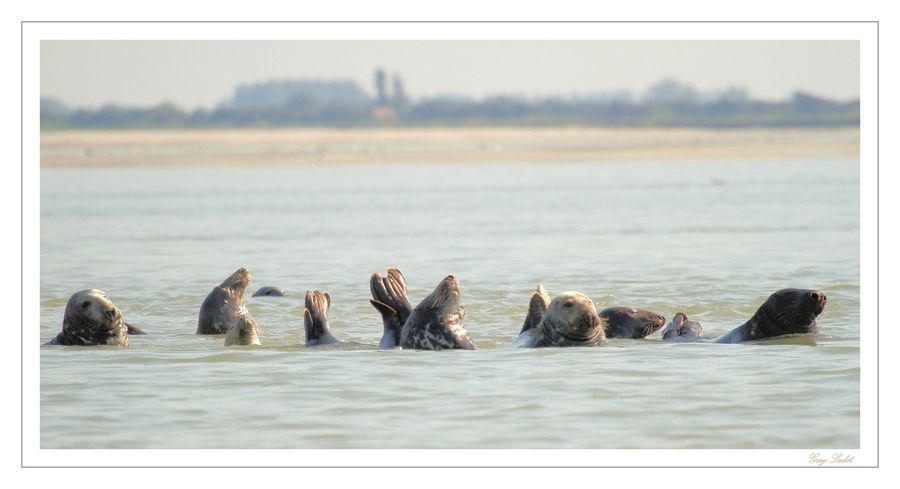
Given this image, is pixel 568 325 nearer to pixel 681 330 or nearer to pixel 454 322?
pixel 454 322

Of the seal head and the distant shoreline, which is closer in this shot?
the seal head

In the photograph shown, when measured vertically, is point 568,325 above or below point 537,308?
below

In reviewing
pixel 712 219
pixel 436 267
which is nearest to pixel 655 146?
pixel 712 219

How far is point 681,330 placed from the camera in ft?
40.2

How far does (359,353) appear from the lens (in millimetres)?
11438

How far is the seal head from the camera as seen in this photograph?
1147 centimetres

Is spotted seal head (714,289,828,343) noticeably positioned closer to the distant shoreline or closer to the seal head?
the seal head

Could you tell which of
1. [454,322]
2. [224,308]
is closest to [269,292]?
[224,308]

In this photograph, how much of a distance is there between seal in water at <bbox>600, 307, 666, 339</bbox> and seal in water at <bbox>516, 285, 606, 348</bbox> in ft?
1.74

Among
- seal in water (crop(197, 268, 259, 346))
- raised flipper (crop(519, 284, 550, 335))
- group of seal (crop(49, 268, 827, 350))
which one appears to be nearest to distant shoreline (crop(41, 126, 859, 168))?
seal in water (crop(197, 268, 259, 346))

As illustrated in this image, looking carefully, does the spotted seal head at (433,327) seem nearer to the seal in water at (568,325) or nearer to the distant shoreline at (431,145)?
the seal in water at (568,325)

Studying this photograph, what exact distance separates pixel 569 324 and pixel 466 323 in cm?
250

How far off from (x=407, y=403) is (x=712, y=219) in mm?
17912

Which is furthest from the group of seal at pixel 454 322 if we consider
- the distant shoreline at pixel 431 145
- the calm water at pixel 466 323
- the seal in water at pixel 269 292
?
the distant shoreline at pixel 431 145
